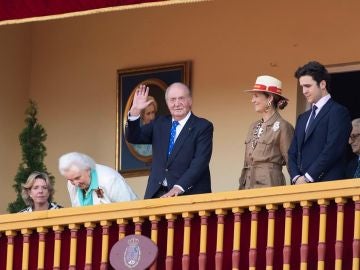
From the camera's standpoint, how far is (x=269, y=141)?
1462cm

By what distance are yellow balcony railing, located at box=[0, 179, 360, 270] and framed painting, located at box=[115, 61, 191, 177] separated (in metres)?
3.25

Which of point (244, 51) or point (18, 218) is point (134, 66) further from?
point (18, 218)

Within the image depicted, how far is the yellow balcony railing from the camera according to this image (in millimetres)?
13234

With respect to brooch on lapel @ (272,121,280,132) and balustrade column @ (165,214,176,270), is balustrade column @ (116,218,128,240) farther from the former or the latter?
brooch on lapel @ (272,121,280,132)

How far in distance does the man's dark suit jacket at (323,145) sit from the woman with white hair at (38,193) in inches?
101

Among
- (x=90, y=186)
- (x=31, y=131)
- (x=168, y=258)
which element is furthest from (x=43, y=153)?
(x=168, y=258)

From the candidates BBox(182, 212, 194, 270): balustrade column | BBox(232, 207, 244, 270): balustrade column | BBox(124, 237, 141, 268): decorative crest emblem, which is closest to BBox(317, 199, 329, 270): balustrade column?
BBox(232, 207, 244, 270): balustrade column

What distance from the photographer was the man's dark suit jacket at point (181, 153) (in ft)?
47.1

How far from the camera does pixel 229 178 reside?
17141 mm

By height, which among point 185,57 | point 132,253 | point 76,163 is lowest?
point 132,253

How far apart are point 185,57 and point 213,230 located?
4.06m

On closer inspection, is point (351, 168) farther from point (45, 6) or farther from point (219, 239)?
point (45, 6)

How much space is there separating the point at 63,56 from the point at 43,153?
1128mm

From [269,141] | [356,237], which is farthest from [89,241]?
[356,237]
